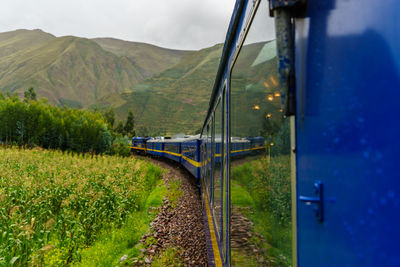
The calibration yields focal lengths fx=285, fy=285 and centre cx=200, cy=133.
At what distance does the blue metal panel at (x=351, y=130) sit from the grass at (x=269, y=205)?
207 millimetres

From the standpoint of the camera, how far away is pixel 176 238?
666cm

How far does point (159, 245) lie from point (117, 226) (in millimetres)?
1751

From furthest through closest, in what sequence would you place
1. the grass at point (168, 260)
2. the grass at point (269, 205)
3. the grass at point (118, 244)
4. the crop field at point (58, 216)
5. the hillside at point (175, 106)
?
Result: the hillside at point (175, 106), the grass at point (118, 244), the grass at point (168, 260), the crop field at point (58, 216), the grass at point (269, 205)

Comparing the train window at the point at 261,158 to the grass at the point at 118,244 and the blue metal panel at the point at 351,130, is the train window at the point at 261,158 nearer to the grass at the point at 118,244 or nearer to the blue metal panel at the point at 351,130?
the blue metal panel at the point at 351,130

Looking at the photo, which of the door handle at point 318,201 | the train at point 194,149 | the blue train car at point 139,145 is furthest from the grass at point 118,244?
the blue train car at point 139,145

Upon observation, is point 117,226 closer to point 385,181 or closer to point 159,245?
point 159,245

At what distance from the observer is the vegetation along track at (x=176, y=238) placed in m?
5.41

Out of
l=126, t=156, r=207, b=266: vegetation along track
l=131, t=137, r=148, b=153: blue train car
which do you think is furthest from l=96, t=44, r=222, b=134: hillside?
l=126, t=156, r=207, b=266: vegetation along track

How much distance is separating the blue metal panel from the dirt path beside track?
5020 millimetres

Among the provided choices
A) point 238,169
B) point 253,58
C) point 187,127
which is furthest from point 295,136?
point 187,127

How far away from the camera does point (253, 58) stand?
5.67 ft

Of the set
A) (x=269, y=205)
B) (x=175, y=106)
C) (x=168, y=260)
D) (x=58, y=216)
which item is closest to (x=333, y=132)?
(x=269, y=205)

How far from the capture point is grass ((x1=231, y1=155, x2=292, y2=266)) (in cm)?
114

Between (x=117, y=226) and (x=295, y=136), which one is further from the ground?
(x=295, y=136)
